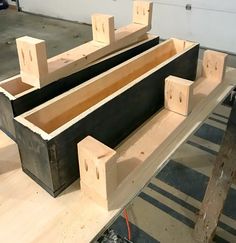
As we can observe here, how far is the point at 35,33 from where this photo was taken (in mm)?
3592

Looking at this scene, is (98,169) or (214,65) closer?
(98,169)

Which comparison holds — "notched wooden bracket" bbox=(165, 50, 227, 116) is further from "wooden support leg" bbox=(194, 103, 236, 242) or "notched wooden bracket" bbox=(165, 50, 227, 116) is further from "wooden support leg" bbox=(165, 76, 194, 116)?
"wooden support leg" bbox=(194, 103, 236, 242)

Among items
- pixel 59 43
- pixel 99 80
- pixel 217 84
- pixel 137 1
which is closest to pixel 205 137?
pixel 217 84

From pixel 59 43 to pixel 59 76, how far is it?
2.74m

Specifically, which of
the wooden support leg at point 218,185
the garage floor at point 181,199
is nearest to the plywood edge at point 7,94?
the wooden support leg at point 218,185

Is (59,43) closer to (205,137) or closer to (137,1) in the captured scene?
(205,137)

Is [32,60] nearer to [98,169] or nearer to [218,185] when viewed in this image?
[98,169]

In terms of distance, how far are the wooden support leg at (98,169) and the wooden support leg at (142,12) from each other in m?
0.57

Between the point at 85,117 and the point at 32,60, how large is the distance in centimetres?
20

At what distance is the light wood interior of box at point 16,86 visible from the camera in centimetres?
68

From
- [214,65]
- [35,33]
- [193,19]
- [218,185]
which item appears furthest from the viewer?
[35,33]

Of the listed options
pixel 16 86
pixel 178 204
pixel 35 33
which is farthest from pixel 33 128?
pixel 35 33

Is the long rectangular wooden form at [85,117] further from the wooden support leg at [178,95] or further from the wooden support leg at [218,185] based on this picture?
the wooden support leg at [218,185]

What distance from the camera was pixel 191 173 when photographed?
1.53m
